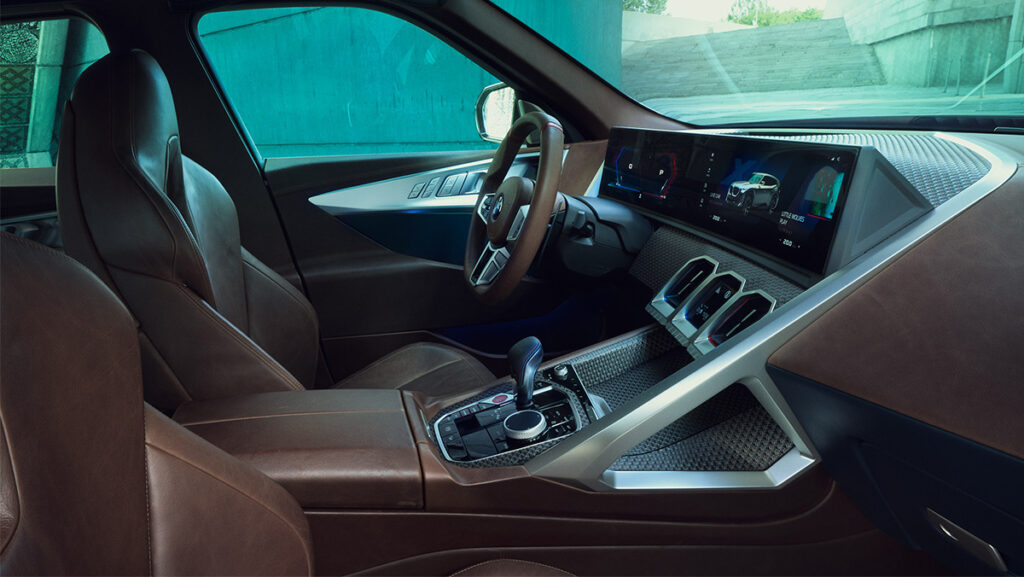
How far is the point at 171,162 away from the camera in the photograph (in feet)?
4.20

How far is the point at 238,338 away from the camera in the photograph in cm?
123

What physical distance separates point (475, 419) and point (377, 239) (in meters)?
1.07

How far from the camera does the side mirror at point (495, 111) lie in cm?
218

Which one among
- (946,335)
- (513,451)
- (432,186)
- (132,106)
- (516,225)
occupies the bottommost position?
(513,451)

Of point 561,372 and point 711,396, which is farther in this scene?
point 561,372

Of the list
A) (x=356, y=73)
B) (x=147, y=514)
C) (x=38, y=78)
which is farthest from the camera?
(x=356, y=73)

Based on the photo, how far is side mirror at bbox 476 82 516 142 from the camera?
2176 mm

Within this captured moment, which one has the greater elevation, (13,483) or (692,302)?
(13,483)

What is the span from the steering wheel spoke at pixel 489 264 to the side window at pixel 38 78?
1.13 meters

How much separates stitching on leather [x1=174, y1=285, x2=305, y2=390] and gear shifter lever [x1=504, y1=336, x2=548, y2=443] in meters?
0.41

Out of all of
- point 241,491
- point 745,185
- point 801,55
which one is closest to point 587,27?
point 801,55

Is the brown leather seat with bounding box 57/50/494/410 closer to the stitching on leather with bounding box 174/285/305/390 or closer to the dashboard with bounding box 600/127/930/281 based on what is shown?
the stitching on leather with bounding box 174/285/305/390

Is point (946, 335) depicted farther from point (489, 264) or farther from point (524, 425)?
point (489, 264)

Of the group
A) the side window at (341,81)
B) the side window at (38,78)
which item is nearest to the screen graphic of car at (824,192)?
the side window at (341,81)
